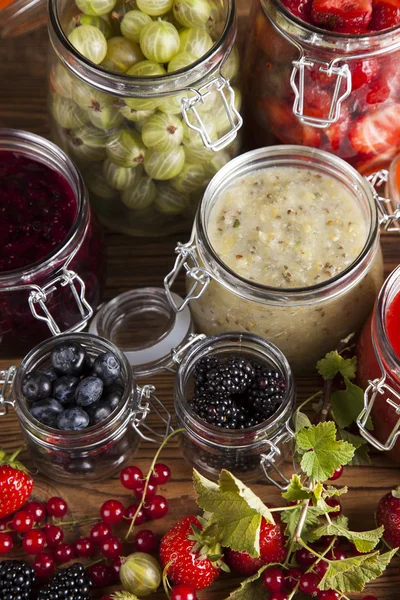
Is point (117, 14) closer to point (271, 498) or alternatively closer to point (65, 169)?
point (65, 169)

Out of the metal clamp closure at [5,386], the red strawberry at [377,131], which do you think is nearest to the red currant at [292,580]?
the metal clamp closure at [5,386]

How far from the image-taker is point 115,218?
171cm

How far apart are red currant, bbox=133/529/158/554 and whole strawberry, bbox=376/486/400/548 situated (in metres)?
0.35

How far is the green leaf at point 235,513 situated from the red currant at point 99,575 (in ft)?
0.76

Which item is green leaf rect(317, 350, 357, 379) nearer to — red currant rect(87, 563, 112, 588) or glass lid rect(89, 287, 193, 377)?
glass lid rect(89, 287, 193, 377)

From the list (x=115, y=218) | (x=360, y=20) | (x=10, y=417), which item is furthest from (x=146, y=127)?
(x=10, y=417)

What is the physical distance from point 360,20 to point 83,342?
653 mm

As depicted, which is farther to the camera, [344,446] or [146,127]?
[146,127]

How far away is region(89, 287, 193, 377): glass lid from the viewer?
163 cm

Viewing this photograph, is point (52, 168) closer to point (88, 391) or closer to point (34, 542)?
point (88, 391)

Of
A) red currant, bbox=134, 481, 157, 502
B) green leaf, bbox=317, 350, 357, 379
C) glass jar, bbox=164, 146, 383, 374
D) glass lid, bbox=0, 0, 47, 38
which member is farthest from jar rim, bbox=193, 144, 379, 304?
glass lid, bbox=0, 0, 47, 38

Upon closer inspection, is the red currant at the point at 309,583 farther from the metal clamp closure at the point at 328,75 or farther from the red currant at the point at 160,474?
the metal clamp closure at the point at 328,75

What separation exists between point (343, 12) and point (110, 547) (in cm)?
88

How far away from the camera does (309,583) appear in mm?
1357
